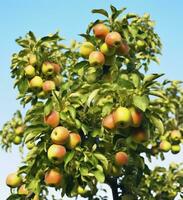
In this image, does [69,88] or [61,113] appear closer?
[61,113]

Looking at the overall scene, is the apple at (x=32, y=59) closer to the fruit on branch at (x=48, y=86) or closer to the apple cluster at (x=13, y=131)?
the fruit on branch at (x=48, y=86)

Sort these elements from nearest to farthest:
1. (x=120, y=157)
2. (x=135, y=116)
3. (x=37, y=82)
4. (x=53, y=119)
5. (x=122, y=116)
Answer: (x=122, y=116)
(x=135, y=116)
(x=53, y=119)
(x=120, y=157)
(x=37, y=82)

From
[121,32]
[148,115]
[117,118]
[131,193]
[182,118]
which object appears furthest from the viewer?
[182,118]

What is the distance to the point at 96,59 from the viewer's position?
561 cm

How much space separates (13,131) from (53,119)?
450 cm

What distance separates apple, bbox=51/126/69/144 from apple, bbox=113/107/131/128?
2.22 ft

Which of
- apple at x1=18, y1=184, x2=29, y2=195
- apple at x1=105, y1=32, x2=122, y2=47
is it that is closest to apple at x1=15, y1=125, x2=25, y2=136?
apple at x1=18, y1=184, x2=29, y2=195

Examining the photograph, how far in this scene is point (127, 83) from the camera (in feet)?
16.6

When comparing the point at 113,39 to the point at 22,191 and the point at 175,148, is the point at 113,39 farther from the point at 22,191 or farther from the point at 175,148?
the point at 175,148

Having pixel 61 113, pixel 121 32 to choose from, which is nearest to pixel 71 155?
pixel 61 113

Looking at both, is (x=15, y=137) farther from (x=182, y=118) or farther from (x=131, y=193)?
(x=182, y=118)

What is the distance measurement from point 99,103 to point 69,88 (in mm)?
901

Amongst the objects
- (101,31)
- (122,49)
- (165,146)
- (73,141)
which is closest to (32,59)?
(101,31)

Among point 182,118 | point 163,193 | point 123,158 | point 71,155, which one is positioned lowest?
point 163,193
